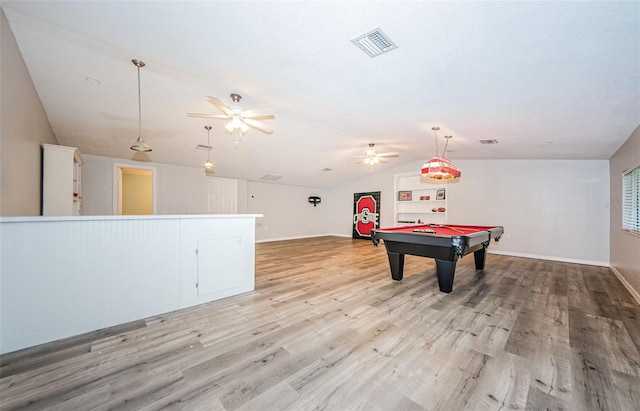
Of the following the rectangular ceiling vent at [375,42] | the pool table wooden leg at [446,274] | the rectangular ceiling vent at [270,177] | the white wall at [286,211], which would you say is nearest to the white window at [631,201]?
the pool table wooden leg at [446,274]

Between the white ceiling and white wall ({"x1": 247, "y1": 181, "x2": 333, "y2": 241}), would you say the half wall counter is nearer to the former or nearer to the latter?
the white ceiling

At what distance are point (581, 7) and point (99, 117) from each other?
18.4 feet

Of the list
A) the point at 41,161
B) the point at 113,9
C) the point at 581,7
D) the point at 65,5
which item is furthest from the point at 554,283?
the point at 41,161

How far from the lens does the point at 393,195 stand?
8805 mm

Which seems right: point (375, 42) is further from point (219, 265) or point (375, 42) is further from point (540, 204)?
point (540, 204)

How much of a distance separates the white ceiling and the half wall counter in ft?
5.51

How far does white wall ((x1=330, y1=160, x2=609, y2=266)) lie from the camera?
18.3ft

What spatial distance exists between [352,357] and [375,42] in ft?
8.33

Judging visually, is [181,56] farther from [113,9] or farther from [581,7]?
[581,7]

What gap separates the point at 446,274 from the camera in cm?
347

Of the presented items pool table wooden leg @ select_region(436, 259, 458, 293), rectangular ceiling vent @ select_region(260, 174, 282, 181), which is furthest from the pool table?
rectangular ceiling vent @ select_region(260, 174, 282, 181)

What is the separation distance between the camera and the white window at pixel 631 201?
3740mm

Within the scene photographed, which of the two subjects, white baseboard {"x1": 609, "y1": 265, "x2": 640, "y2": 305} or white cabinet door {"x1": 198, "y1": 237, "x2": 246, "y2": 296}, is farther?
white baseboard {"x1": 609, "y1": 265, "x2": 640, "y2": 305}

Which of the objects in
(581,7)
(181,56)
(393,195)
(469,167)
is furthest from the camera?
(393,195)
